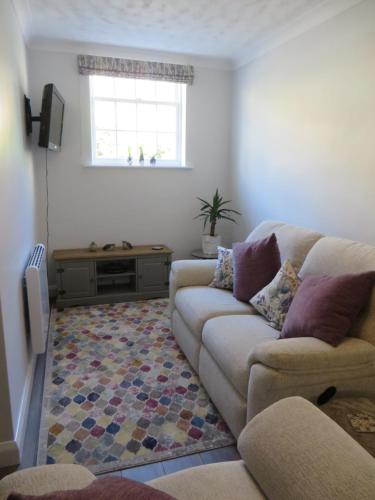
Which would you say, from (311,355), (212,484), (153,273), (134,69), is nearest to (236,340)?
(311,355)

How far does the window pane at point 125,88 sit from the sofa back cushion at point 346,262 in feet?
9.03

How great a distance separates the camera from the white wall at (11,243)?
166 cm

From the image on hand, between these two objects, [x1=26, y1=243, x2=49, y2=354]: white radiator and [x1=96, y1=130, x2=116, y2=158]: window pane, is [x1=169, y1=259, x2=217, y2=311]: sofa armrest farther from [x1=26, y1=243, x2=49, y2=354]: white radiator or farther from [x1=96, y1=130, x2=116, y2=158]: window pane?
[x1=96, y1=130, x2=116, y2=158]: window pane

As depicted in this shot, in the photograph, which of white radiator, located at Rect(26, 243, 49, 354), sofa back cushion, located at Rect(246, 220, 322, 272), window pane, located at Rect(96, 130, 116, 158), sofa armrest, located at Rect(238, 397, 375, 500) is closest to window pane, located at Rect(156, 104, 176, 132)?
window pane, located at Rect(96, 130, 116, 158)

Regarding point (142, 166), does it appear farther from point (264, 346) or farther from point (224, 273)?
point (264, 346)

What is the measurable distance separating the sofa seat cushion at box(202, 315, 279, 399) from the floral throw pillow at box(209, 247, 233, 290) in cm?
51

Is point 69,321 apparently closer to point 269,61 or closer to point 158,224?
point 158,224

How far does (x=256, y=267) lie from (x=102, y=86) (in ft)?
8.76

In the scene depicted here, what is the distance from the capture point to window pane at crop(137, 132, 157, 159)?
4.04m

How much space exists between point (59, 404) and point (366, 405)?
1642 mm

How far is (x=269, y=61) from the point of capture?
3.33 m

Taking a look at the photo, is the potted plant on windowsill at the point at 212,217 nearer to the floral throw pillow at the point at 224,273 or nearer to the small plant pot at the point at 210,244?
the small plant pot at the point at 210,244

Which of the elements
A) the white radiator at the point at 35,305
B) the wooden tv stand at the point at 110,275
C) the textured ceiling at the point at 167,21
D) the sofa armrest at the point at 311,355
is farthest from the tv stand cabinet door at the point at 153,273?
the sofa armrest at the point at 311,355

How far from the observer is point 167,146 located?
4.14 metres
